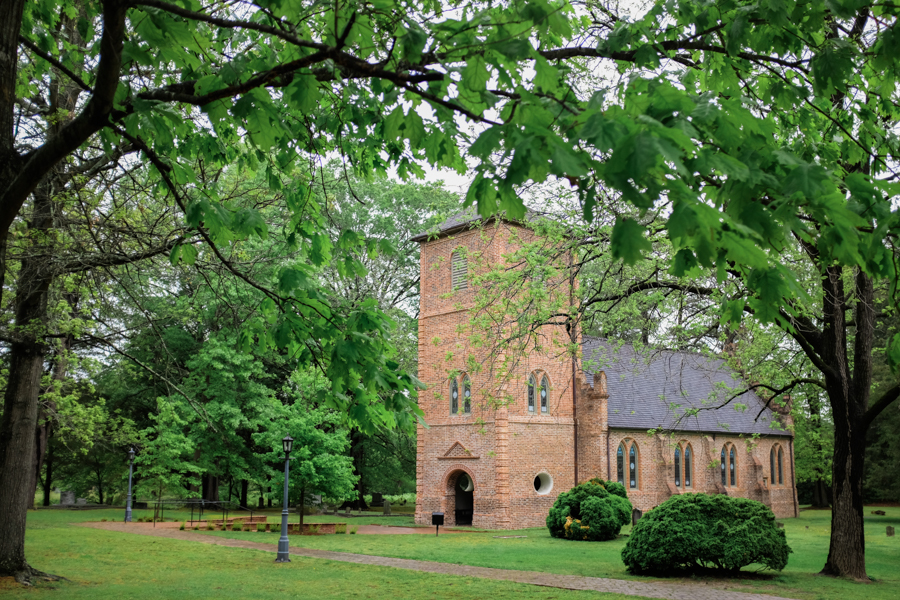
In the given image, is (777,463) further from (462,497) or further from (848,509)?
(848,509)

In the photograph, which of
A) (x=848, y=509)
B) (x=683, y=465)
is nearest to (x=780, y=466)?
(x=683, y=465)

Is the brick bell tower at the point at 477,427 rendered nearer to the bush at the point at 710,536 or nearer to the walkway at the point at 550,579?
the walkway at the point at 550,579

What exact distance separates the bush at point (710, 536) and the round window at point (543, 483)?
15841mm

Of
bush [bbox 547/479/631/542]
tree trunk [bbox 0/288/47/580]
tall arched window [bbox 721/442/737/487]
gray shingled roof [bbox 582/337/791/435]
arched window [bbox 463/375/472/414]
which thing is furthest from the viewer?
tall arched window [bbox 721/442/737/487]

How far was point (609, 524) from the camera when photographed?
25547 mm

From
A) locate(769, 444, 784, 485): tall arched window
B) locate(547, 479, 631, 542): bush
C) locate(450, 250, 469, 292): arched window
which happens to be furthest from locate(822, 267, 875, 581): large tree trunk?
locate(769, 444, 784, 485): tall arched window

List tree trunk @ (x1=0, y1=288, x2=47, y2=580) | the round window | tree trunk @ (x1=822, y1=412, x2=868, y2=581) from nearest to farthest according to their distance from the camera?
tree trunk @ (x1=0, y1=288, x2=47, y2=580) < tree trunk @ (x1=822, y1=412, x2=868, y2=581) < the round window

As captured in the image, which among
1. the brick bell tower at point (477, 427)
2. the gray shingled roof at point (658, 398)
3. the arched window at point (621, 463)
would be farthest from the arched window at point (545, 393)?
the arched window at point (621, 463)

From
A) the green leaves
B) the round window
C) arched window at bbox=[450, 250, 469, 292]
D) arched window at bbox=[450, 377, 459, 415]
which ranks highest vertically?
arched window at bbox=[450, 250, 469, 292]

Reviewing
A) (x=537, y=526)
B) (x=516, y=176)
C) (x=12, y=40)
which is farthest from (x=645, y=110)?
(x=537, y=526)

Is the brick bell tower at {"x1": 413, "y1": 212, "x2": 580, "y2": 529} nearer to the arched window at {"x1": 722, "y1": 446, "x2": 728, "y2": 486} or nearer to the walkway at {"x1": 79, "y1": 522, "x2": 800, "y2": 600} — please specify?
the walkway at {"x1": 79, "y1": 522, "x2": 800, "y2": 600}

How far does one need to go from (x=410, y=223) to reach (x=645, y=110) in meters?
40.4

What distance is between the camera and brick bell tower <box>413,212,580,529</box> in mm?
30500

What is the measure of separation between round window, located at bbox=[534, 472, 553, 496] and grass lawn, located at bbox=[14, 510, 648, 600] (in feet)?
48.3
